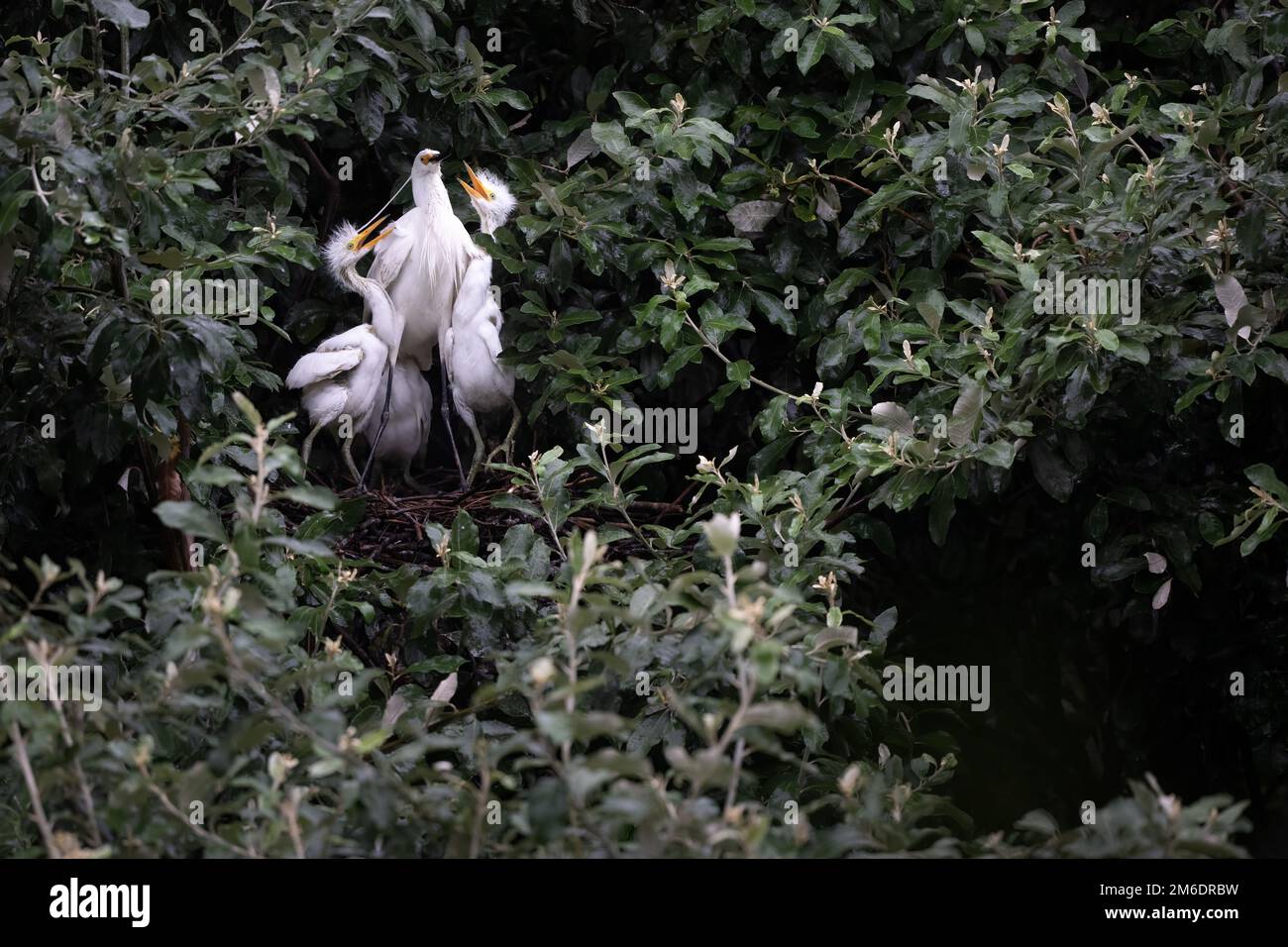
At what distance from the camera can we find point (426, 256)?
5.07m

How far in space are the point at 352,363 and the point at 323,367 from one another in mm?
93

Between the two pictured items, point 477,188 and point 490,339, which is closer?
point 490,339

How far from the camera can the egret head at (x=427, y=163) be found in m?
4.91

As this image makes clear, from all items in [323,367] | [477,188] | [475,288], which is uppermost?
[477,188]

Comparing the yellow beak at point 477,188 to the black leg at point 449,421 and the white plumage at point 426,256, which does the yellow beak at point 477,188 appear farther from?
the black leg at point 449,421

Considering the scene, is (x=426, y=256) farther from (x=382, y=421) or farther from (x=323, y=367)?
(x=382, y=421)

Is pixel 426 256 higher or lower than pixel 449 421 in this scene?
higher

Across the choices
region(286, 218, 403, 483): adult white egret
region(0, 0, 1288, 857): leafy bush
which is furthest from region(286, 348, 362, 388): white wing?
region(0, 0, 1288, 857): leafy bush

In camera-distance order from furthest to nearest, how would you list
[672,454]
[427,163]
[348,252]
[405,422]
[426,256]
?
1. [405,422]
2. [348,252]
3. [426,256]
4. [427,163]
5. [672,454]

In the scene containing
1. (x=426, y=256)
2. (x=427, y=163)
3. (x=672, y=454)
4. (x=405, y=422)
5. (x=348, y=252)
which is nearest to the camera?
(x=672, y=454)

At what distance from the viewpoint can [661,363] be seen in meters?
4.82

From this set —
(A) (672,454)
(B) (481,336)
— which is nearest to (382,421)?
(B) (481,336)

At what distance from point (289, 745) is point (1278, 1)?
3297 mm

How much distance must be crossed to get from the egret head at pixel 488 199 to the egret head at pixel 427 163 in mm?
139
